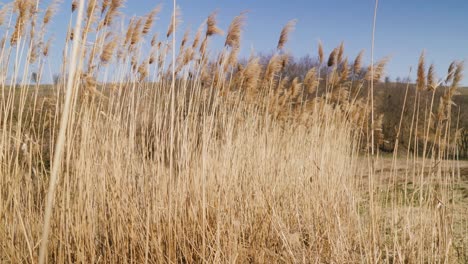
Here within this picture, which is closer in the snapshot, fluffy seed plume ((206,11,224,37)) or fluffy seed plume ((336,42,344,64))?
fluffy seed plume ((206,11,224,37))

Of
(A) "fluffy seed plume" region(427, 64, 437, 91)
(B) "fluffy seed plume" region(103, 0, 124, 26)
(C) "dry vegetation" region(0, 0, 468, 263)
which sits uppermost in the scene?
(B) "fluffy seed plume" region(103, 0, 124, 26)

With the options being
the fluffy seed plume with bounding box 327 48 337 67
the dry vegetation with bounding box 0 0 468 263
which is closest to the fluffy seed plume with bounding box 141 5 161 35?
the dry vegetation with bounding box 0 0 468 263

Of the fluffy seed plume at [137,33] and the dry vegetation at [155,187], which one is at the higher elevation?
the fluffy seed plume at [137,33]

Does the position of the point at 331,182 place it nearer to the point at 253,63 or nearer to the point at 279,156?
the point at 279,156

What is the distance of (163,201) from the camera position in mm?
2322

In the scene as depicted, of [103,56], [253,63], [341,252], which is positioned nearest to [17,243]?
[103,56]

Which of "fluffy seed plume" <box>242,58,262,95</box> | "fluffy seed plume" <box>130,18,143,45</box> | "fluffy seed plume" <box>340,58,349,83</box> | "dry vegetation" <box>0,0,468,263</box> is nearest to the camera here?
"dry vegetation" <box>0,0,468,263</box>

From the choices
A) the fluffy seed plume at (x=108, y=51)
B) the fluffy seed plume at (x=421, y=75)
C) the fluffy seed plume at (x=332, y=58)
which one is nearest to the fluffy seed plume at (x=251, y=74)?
the fluffy seed plume at (x=332, y=58)

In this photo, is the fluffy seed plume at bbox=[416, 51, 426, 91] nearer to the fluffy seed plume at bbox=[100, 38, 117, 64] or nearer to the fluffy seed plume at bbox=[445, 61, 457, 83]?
the fluffy seed plume at bbox=[445, 61, 457, 83]

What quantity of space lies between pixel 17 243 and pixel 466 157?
19132mm

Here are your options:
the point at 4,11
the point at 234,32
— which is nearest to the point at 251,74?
the point at 234,32

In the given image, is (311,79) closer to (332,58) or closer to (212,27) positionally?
(332,58)

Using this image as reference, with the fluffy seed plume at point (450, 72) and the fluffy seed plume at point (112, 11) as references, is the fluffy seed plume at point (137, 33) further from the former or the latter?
the fluffy seed plume at point (450, 72)

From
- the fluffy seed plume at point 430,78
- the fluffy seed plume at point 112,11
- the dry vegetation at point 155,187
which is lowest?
the dry vegetation at point 155,187
